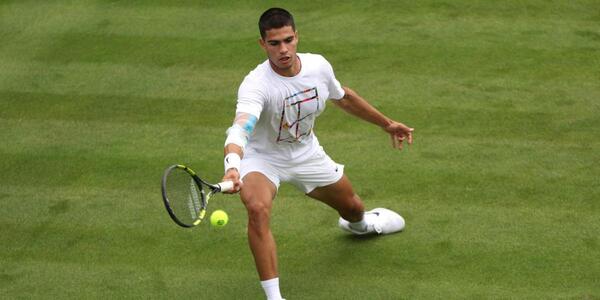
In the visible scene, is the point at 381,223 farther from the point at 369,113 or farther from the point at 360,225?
the point at 369,113

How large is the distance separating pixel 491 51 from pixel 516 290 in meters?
4.57

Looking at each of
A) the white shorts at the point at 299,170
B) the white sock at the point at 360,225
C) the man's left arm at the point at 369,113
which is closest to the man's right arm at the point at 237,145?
the white shorts at the point at 299,170

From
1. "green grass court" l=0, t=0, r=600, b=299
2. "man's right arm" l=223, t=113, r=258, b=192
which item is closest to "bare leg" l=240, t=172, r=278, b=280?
"man's right arm" l=223, t=113, r=258, b=192

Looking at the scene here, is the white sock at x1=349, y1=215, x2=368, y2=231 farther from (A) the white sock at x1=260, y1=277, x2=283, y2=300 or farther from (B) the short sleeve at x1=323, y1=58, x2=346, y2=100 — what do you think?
(A) the white sock at x1=260, y1=277, x2=283, y2=300

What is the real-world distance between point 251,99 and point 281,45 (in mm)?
424

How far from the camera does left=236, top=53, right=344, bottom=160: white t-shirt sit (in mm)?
7562

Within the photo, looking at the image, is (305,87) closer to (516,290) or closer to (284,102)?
(284,102)

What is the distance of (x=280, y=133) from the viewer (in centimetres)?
787

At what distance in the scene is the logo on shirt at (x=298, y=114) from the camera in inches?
304

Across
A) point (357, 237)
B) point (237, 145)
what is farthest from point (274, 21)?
point (357, 237)

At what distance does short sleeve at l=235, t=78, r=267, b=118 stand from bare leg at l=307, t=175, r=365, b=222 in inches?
39.7

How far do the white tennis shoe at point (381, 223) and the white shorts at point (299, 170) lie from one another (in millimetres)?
608

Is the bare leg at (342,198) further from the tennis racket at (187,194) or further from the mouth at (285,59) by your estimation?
the tennis racket at (187,194)

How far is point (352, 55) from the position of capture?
1198 cm
